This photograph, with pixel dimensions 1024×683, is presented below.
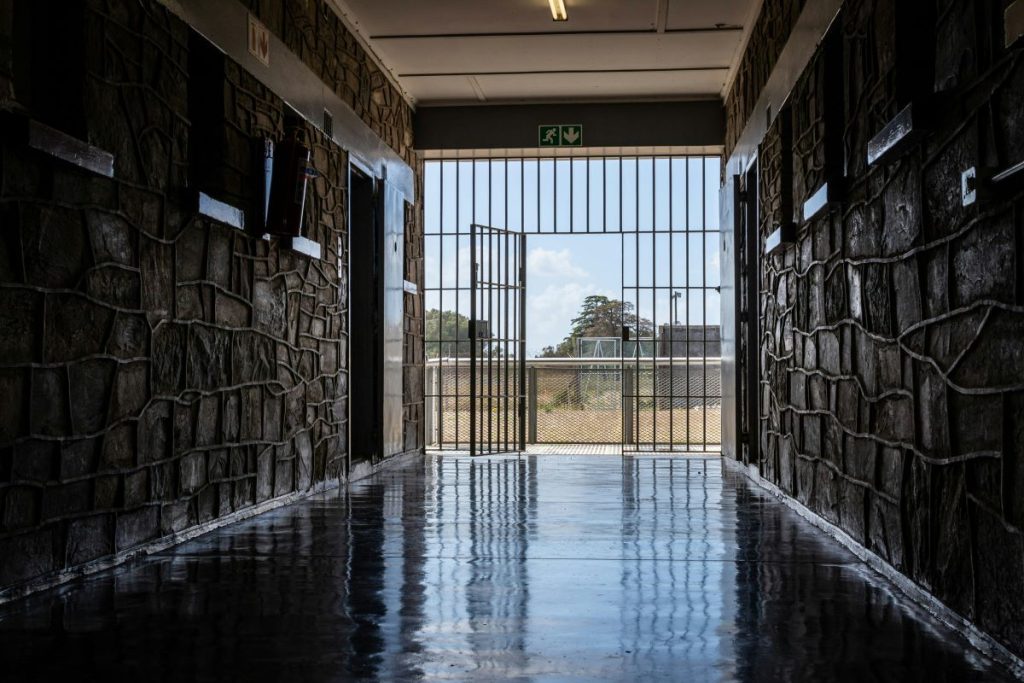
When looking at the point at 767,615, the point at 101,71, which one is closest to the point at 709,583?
the point at 767,615

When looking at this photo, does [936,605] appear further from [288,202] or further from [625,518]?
[288,202]

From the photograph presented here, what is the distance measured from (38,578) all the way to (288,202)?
2584 mm

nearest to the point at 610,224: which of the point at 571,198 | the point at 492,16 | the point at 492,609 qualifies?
the point at 571,198

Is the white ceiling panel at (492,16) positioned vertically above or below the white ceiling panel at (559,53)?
below

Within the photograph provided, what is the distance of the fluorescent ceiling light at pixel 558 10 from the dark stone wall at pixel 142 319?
197cm

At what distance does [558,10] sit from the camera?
23.2ft

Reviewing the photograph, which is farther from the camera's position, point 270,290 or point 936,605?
point 270,290

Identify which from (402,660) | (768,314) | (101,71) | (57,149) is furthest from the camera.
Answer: (768,314)

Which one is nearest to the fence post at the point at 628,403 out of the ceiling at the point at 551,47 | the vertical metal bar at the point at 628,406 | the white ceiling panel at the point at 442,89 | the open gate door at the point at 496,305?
the vertical metal bar at the point at 628,406

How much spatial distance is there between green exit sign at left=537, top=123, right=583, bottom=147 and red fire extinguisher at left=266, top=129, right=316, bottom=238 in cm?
Result: 440

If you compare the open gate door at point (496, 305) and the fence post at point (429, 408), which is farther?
the fence post at point (429, 408)

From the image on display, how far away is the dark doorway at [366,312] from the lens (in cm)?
824

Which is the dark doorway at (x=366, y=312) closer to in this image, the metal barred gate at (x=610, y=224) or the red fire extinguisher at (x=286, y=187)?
the metal barred gate at (x=610, y=224)

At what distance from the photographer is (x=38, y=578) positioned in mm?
3441
